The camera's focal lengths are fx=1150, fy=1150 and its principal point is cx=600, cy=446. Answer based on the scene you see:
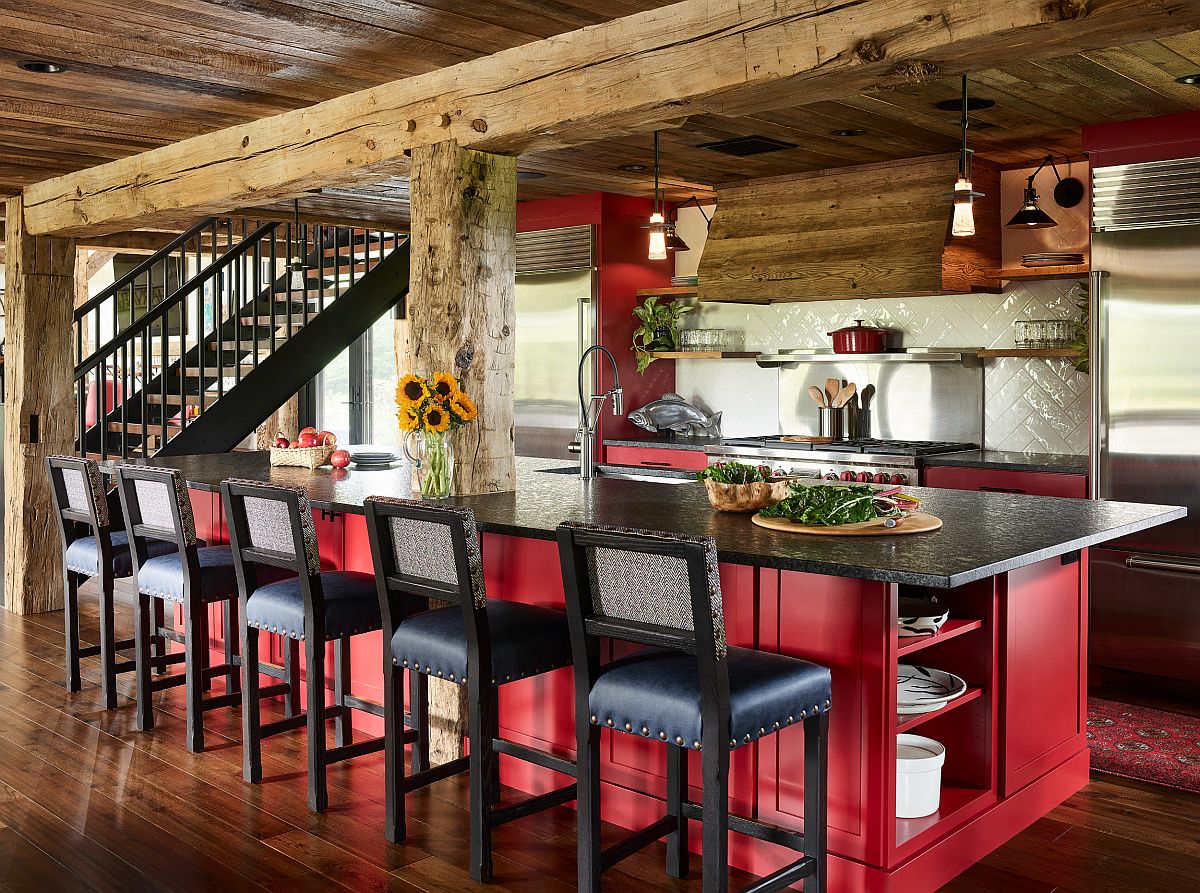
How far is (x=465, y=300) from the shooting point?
4129 mm

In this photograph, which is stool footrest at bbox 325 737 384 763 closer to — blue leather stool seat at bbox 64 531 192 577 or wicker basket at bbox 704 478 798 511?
wicker basket at bbox 704 478 798 511

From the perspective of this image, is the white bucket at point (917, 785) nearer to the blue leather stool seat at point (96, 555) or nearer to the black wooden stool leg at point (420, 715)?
the black wooden stool leg at point (420, 715)

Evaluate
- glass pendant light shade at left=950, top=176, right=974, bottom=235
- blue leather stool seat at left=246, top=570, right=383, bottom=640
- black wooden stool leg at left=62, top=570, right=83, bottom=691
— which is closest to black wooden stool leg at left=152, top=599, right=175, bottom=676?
black wooden stool leg at left=62, top=570, right=83, bottom=691

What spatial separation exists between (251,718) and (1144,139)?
14.2 feet

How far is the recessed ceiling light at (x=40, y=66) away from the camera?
4059 millimetres

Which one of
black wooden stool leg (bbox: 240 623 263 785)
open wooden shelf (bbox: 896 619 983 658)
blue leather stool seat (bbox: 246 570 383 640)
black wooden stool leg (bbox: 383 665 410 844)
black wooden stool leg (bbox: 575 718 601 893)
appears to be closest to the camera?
black wooden stool leg (bbox: 575 718 601 893)

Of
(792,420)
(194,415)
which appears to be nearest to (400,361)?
(194,415)

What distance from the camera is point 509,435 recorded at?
4.38 meters

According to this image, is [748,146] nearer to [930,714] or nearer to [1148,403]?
[1148,403]

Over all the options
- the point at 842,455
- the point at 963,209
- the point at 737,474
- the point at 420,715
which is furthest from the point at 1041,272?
the point at 420,715

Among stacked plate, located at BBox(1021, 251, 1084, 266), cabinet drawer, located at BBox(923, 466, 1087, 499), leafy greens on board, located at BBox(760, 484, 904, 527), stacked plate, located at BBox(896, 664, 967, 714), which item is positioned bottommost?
stacked plate, located at BBox(896, 664, 967, 714)

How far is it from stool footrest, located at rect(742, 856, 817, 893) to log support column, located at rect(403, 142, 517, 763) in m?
1.54

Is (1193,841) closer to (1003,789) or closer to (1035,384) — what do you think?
(1003,789)

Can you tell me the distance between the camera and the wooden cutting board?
124 inches
